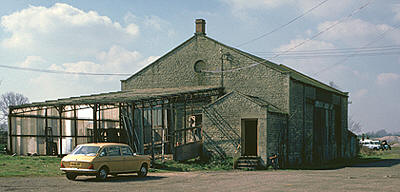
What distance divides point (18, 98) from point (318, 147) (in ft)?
277

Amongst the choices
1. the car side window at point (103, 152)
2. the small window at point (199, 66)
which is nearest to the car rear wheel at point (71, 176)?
the car side window at point (103, 152)

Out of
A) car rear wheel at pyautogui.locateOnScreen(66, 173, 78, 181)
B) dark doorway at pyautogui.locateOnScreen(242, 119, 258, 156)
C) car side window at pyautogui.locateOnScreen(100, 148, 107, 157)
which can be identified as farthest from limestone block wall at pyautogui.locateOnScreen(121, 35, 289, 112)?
car rear wheel at pyautogui.locateOnScreen(66, 173, 78, 181)

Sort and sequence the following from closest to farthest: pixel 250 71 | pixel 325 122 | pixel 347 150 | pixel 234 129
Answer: pixel 234 129
pixel 250 71
pixel 325 122
pixel 347 150

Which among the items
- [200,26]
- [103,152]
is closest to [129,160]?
[103,152]

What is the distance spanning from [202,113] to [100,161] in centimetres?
1224

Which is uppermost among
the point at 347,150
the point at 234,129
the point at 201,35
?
the point at 201,35

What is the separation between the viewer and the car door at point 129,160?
1845 cm

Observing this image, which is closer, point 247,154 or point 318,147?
point 247,154

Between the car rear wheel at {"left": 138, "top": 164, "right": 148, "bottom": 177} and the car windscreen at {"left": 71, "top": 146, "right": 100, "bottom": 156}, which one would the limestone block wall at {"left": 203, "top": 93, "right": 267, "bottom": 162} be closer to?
the car rear wheel at {"left": 138, "top": 164, "right": 148, "bottom": 177}

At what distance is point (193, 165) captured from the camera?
25.9 metres

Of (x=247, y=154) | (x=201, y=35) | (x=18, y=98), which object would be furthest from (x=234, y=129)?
(x=18, y=98)

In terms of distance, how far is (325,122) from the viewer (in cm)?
3606

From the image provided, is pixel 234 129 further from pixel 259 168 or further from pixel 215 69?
pixel 215 69

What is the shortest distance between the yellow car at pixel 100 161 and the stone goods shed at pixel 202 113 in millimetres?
7521
